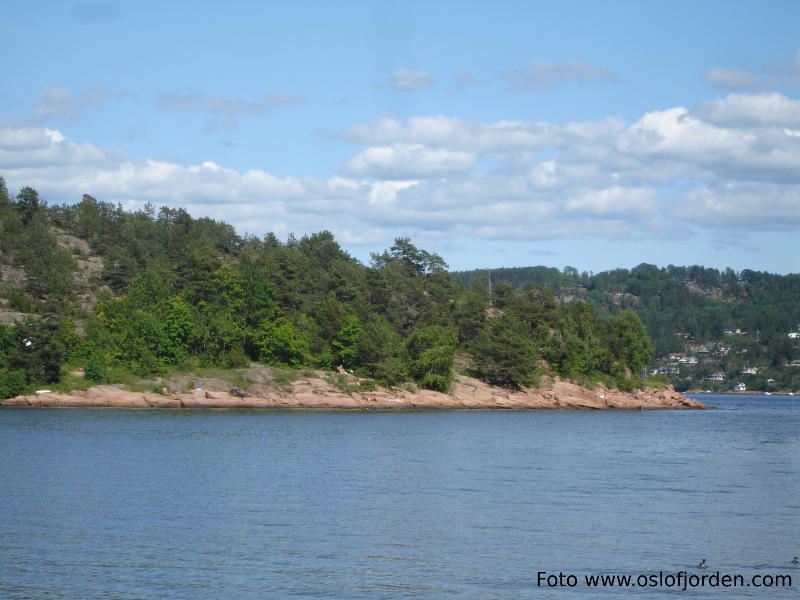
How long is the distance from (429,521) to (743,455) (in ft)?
131

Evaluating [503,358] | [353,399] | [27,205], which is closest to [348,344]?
[353,399]

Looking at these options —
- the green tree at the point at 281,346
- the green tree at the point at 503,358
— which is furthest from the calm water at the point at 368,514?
the green tree at the point at 503,358

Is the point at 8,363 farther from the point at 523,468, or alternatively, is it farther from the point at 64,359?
the point at 523,468

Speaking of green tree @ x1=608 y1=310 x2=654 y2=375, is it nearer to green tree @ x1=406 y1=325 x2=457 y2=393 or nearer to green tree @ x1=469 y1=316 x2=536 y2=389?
green tree @ x1=469 y1=316 x2=536 y2=389

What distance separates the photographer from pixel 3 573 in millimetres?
26391

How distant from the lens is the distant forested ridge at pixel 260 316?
106 m

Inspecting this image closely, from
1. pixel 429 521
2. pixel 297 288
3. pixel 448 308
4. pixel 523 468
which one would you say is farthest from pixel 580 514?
pixel 448 308

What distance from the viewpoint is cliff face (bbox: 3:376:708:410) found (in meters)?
97.6

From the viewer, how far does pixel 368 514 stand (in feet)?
121

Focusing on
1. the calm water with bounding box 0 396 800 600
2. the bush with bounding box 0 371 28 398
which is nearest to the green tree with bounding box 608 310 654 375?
the calm water with bounding box 0 396 800 600

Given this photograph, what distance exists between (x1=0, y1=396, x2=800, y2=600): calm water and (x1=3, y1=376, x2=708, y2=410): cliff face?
25682 millimetres

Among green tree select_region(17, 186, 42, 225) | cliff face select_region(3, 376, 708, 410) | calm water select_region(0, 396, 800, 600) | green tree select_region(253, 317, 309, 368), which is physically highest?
green tree select_region(17, 186, 42, 225)

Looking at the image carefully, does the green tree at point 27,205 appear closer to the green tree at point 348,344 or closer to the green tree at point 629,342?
the green tree at point 348,344

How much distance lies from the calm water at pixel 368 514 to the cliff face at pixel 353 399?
2568 cm
